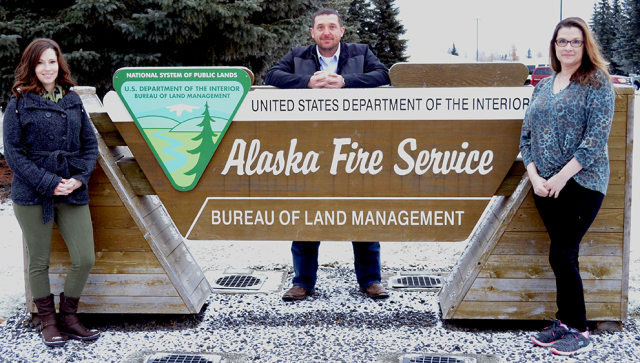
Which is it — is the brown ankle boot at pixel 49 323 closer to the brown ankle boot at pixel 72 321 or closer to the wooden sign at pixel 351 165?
the brown ankle boot at pixel 72 321

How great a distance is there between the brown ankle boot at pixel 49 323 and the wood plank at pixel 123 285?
242mm

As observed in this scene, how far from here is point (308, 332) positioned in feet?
12.3

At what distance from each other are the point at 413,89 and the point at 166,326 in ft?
7.50

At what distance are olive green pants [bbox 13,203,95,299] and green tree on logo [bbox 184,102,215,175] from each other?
0.73 meters

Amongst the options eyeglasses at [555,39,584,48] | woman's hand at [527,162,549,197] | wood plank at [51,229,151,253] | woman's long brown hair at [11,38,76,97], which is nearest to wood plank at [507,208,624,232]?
woman's hand at [527,162,549,197]

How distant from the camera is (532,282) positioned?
3.67 m

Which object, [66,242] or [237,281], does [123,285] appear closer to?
[66,242]

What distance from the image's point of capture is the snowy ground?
3.45 metres

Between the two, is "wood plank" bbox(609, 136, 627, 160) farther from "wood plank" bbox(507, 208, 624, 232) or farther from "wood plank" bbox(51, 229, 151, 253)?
"wood plank" bbox(51, 229, 151, 253)

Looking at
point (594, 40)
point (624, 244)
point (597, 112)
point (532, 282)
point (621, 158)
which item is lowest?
point (532, 282)

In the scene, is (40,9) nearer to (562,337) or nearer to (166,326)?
(166,326)

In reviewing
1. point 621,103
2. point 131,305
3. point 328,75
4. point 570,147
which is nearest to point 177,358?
point 131,305

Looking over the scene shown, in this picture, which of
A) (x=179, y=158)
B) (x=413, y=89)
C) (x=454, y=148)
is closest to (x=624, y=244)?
(x=454, y=148)

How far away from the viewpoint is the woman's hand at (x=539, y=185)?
10.6 ft
